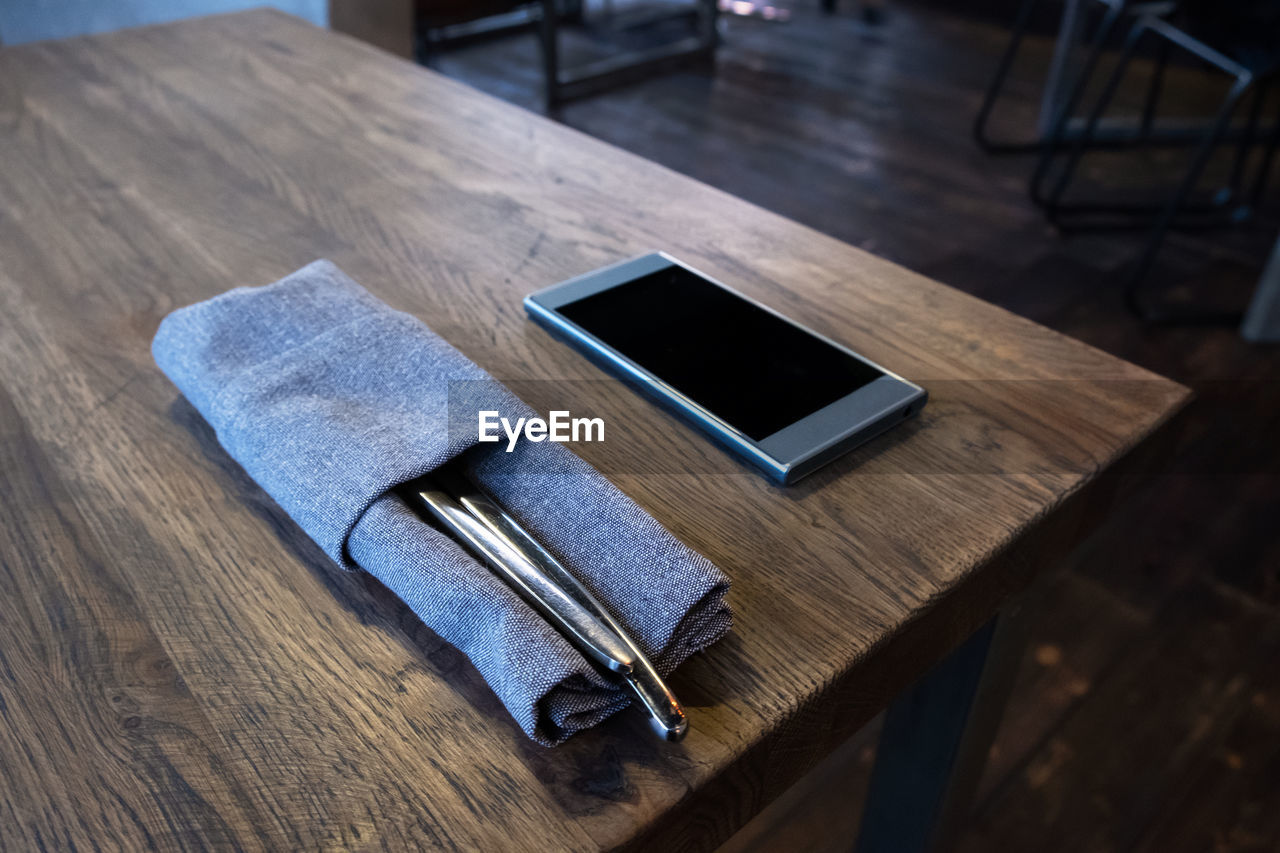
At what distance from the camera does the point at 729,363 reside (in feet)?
1.98

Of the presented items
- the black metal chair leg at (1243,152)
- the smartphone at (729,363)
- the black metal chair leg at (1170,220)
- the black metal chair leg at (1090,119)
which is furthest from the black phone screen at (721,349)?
the black metal chair leg at (1243,152)

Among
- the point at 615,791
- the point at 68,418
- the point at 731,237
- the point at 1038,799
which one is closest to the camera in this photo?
the point at 615,791

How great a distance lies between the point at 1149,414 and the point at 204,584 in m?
0.55

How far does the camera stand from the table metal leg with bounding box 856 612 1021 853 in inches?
26.9

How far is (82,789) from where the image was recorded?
0.39 m

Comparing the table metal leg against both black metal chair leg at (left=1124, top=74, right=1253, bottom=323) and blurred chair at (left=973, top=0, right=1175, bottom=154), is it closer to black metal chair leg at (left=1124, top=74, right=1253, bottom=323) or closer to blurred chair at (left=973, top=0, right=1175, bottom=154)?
black metal chair leg at (left=1124, top=74, right=1253, bottom=323)

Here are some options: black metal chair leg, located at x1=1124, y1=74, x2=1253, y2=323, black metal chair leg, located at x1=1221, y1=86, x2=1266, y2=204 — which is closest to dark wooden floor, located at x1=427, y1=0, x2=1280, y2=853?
black metal chair leg, located at x1=1124, y1=74, x2=1253, y2=323

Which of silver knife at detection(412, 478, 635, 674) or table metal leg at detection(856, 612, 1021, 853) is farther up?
silver knife at detection(412, 478, 635, 674)

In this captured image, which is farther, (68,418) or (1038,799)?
(1038,799)

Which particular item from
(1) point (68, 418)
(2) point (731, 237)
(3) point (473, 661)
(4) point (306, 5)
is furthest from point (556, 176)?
(4) point (306, 5)

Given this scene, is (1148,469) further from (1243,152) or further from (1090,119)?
(1243,152)

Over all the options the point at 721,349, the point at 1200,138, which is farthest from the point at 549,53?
the point at 721,349

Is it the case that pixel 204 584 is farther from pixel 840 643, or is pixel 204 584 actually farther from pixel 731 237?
pixel 731 237

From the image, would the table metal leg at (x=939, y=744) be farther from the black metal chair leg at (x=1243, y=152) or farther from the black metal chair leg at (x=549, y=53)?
the black metal chair leg at (x=549, y=53)
